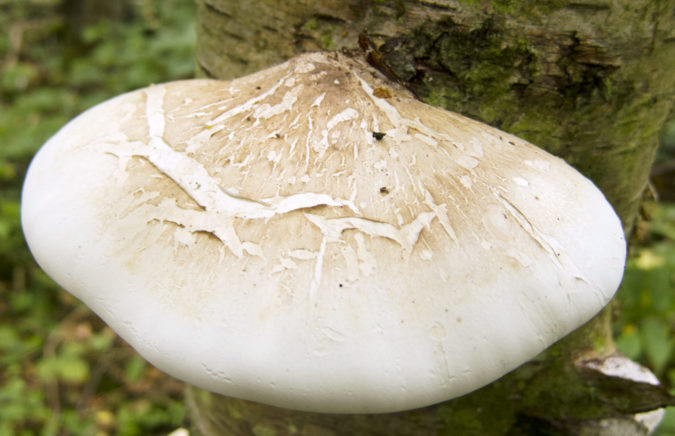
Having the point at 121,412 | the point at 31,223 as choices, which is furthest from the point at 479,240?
the point at 121,412

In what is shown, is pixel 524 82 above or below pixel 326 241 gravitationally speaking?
above

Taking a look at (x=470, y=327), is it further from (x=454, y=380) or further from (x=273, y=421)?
(x=273, y=421)

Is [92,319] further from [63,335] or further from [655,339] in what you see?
[655,339]

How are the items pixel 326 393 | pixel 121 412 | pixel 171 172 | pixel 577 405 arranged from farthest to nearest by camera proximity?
pixel 121 412 < pixel 577 405 < pixel 171 172 < pixel 326 393

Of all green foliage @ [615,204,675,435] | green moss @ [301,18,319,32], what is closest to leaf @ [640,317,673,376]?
green foliage @ [615,204,675,435]

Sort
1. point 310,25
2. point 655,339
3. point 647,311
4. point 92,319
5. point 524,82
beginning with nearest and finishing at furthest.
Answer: point 524,82 → point 310,25 → point 655,339 → point 647,311 → point 92,319

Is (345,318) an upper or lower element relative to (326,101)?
lower

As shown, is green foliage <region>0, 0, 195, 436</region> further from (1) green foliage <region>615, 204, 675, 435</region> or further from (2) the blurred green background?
(1) green foliage <region>615, 204, 675, 435</region>

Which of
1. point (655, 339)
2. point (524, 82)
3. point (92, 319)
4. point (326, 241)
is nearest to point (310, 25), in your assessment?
point (524, 82)
